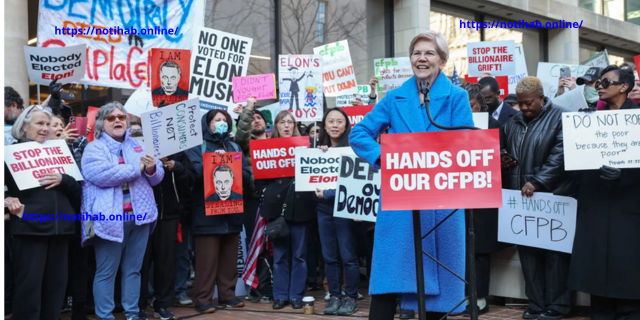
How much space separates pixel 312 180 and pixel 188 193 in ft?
4.50

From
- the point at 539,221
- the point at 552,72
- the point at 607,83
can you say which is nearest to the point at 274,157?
the point at 539,221

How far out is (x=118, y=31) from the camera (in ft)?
32.9

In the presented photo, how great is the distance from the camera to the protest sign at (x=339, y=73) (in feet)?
35.0

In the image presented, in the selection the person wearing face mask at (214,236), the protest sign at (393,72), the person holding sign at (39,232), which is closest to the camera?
the person holding sign at (39,232)

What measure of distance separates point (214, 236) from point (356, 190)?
5.42ft

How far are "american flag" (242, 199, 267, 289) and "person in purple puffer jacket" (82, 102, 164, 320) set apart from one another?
156cm

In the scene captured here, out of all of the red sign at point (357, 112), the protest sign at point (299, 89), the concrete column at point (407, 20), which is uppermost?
the concrete column at point (407, 20)

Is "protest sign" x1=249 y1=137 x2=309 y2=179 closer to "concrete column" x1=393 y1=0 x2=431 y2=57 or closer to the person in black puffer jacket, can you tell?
the person in black puffer jacket

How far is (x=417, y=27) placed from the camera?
15.4m

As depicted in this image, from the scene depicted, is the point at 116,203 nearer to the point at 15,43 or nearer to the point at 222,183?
the point at 222,183

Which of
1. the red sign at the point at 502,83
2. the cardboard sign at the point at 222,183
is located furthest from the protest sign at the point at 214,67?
the red sign at the point at 502,83

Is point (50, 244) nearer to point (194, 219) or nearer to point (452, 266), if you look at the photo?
point (194, 219)

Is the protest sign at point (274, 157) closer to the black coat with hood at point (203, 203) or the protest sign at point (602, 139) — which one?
the black coat with hood at point (203, 203)

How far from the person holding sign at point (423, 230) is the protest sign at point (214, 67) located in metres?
5.05
